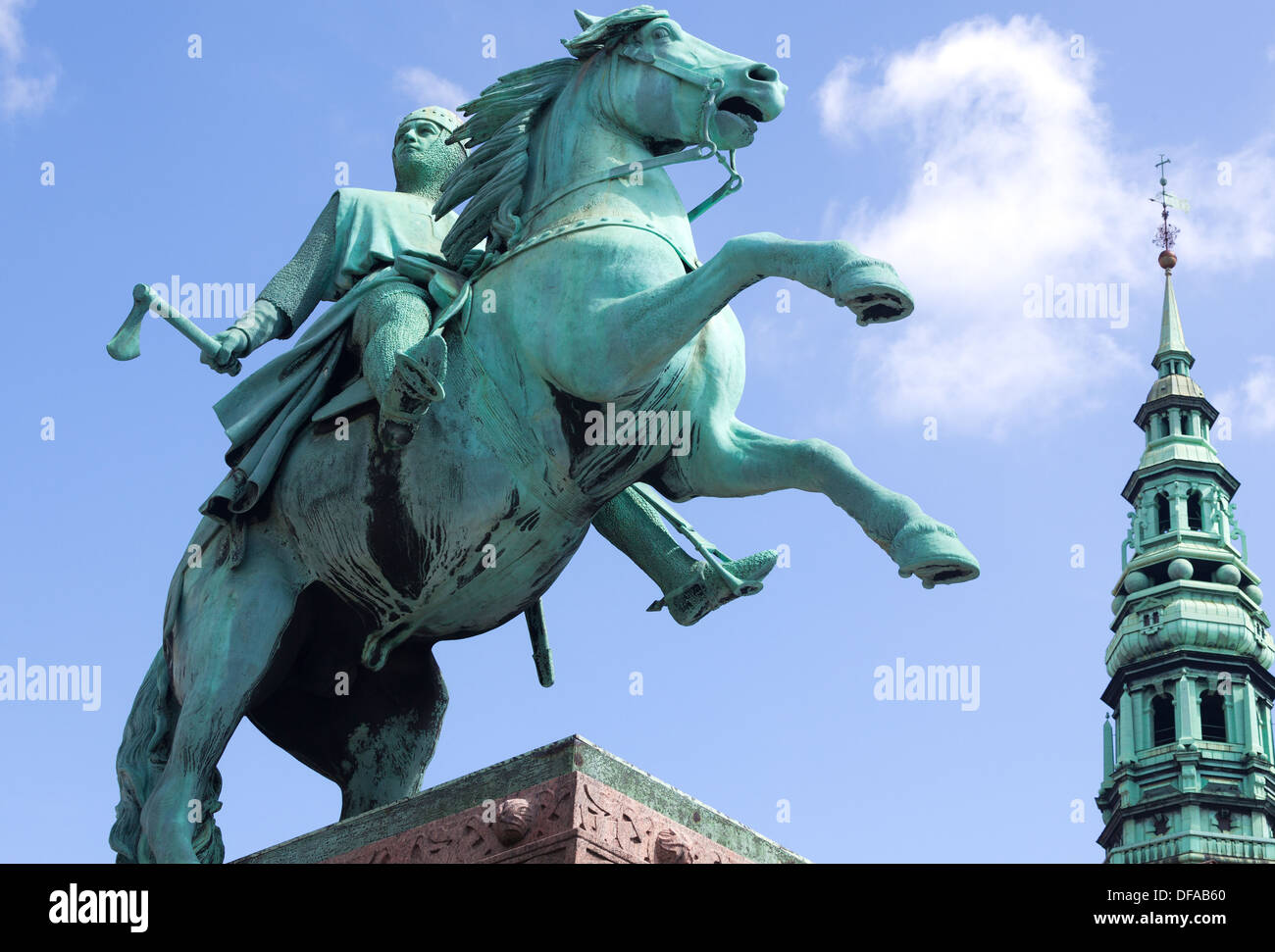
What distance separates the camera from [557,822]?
442 inches

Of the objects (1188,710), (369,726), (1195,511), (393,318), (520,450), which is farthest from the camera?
(1195,511)

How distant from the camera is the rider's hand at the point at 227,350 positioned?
13.5 metres

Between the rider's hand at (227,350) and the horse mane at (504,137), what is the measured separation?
4.38ft

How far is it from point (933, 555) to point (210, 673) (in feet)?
14.2

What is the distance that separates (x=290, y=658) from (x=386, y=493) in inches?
50.9

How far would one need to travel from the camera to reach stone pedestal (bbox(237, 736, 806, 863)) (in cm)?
1122

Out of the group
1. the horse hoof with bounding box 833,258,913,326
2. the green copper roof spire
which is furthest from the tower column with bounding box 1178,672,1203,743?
the horse hoof with bounding box 833,258,913,326

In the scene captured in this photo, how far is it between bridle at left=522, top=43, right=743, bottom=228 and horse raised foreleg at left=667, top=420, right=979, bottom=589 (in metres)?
1.56

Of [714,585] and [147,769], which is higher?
[714,585]

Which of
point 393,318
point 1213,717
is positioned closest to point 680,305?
point 393,318

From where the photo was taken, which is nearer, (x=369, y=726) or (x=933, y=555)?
(x=933, y=555)

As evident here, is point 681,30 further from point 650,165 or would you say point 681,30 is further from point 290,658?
point 290,658

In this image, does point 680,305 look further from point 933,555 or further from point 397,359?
point 933,555
